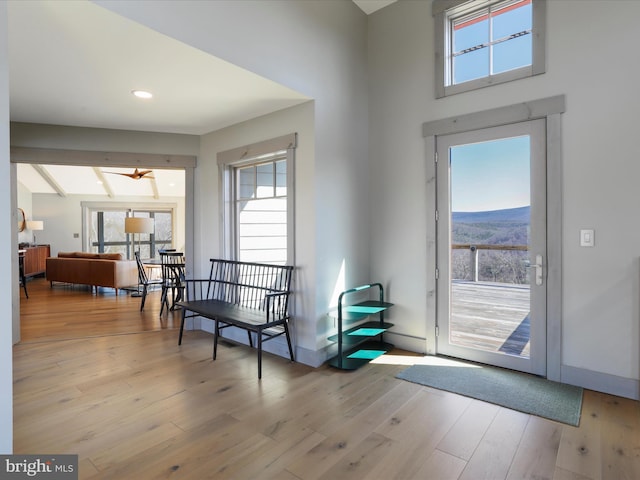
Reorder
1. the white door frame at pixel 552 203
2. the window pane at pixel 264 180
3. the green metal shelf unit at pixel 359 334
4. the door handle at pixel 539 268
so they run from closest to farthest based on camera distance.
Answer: the white door frame at pixel 552 203
the door handle at pixel 539 268
the green metal shelf unit at pixel 359 334
the window pane at pixel 264 180

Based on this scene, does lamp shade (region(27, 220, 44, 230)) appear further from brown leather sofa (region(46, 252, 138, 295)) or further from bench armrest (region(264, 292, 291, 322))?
bench armrest (region(264, 292, 291, 322))

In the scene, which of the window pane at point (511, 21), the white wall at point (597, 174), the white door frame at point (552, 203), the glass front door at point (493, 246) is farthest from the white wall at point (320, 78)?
the white door frame at point (552, 203)

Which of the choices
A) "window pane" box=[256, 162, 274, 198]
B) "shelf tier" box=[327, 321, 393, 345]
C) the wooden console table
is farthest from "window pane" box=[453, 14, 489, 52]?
the wooden console table

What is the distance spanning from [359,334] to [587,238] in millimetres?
2070

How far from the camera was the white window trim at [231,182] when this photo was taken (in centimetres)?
342

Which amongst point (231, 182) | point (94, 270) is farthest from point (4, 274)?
point (94, 270)

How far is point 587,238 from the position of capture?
272 cm

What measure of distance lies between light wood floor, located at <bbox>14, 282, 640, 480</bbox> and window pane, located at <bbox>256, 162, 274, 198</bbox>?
175cm

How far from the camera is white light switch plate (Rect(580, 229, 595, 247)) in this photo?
2704mm

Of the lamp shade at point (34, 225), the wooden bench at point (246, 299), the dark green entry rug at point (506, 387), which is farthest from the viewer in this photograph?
the lamp shade at point (34, 225)

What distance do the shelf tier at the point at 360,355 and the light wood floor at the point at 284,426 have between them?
0.42 ft

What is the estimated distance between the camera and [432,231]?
3.45 m

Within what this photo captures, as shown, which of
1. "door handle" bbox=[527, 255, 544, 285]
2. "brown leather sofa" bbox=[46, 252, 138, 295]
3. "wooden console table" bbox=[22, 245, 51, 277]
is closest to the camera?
"door handle" bbox=[527, 255, 544, 285]

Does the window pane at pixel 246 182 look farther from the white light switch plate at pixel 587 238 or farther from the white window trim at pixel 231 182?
the white light switch plate at pixel 587 238
